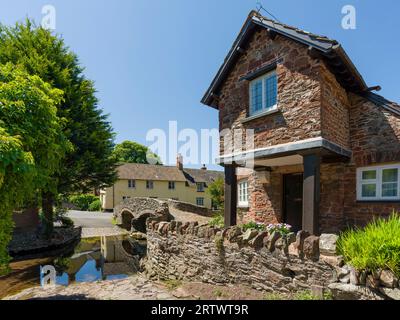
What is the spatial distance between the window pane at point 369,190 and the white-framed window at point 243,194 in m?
4.88

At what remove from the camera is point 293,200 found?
966cm

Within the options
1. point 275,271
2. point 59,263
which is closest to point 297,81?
point 275,271

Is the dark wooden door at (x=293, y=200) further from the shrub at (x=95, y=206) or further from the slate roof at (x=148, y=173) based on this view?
the shrub at (x=95, y=206)

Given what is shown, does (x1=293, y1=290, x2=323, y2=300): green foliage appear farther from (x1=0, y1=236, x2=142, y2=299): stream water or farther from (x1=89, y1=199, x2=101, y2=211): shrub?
(x1=89, y1=199, x2=101, y2=211): shrub

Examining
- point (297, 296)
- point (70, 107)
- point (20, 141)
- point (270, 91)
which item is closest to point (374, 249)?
point (297, 296)

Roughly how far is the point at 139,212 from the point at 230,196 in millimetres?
14590

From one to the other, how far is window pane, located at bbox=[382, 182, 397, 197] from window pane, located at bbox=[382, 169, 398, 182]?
0.41 ft

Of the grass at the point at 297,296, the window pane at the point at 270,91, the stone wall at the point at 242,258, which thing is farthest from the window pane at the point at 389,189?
the grass at the point at 297,296

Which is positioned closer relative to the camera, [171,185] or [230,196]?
[230,196]

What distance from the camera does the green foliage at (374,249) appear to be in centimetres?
388

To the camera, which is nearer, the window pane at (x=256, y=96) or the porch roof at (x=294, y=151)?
the porch roof at (x=294, y=151)

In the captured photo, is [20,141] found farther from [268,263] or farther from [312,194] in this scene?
[312,194]

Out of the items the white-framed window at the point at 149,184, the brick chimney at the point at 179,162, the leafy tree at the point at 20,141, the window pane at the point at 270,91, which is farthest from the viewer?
the brick chimney at the point at 179,162
